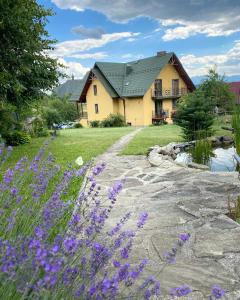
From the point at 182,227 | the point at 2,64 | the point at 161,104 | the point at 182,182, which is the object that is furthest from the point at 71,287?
the point at 161,104

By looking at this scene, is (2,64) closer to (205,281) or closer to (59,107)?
(205,281)

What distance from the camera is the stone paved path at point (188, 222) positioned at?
2664 millimetres

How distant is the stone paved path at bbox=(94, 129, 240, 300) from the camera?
2.66 metres

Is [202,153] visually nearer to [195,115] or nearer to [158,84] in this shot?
[195,115]

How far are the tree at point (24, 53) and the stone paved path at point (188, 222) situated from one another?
4.47 m

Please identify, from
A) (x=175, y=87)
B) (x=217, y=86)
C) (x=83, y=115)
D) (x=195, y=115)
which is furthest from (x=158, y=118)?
(x=195, y=115)

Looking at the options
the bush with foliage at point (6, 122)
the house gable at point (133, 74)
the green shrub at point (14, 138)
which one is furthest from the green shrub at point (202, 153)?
the house gable at point (133, 74)

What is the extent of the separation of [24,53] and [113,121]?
74.4 ft

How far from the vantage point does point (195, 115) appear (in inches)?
462

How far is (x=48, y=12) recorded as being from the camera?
33.9ft

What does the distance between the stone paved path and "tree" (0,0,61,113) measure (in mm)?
4470

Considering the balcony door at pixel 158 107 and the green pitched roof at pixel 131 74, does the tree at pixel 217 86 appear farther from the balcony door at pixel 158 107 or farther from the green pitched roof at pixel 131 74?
the balcony door at pixel 158 107

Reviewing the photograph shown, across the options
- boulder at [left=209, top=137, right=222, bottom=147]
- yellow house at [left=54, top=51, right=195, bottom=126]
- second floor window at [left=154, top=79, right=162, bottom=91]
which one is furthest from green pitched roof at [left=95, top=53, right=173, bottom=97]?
boulder at [left=209, top=137, right=222, bottom=147]

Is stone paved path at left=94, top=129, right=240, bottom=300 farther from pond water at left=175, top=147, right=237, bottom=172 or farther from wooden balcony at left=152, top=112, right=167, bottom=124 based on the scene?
wooden balcony at left=152, top=112, right=167, bottom=124
